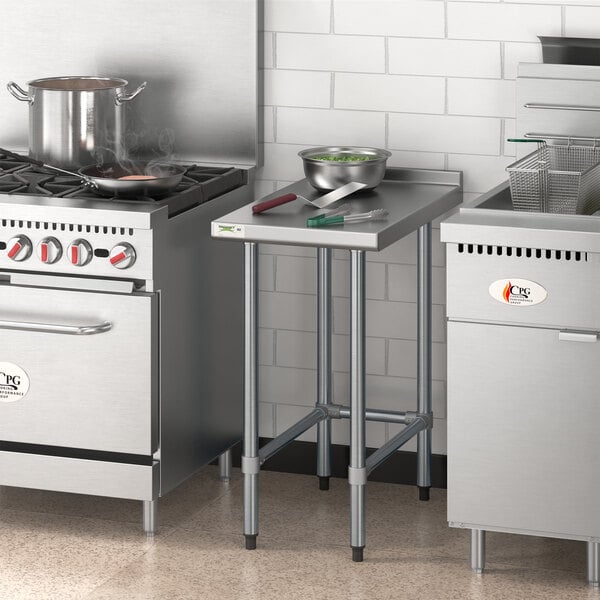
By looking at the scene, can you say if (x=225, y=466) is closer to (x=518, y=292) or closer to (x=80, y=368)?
(x=80, y=368)

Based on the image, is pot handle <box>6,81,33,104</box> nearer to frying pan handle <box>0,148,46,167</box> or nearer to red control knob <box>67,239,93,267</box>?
frying pan handle <box>0,148,46,167</box>

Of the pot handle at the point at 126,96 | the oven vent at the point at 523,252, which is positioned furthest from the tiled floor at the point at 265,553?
the pot handle at the point at 126,96

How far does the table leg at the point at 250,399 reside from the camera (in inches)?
154

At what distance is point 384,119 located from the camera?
439cm

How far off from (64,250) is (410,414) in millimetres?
1180

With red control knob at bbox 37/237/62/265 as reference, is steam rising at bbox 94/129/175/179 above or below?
above

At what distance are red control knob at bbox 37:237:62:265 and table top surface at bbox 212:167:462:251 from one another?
468mm

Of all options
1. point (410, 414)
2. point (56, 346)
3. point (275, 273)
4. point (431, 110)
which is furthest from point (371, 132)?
point (56, 346)

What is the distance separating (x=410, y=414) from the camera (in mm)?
4379

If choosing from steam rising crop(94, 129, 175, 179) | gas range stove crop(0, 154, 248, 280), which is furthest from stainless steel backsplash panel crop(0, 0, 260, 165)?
gas range stove crop(0, 154, 248, 280)

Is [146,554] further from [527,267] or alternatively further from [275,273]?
[527,267]

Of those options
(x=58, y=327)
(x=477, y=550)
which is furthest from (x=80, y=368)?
(x=477, y=550)

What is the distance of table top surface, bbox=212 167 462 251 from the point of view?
370 cm

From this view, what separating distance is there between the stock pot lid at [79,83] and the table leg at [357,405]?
110 cm
